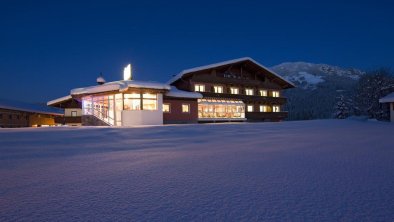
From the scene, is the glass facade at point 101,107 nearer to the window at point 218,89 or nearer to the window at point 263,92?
the window at point 218,89

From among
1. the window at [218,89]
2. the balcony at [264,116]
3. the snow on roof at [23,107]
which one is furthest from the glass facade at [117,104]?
the snow on roof at [23,107]

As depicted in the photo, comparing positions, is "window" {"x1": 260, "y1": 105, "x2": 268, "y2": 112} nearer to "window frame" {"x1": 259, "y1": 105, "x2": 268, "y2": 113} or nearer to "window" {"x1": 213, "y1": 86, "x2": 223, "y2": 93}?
"window frame" {"x1": 259, "y1": 105, "x2": 268, "y2": 113}

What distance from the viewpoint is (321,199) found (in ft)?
8.32

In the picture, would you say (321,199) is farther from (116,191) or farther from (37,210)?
(37,210)

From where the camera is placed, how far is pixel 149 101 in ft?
69.9

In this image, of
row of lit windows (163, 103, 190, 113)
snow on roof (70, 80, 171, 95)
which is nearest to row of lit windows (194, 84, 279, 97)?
row of lit windows (163, 103, 190, 113)

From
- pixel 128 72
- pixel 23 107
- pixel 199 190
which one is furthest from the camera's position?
pixel 23 107

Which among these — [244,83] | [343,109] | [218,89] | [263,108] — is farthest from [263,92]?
[343,109]

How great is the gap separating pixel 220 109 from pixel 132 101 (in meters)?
11.8

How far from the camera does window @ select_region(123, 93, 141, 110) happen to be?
20.4 metres

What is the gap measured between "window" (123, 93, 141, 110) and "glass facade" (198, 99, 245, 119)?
821 centimetres

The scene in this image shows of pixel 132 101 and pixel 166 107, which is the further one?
pixel 166 107

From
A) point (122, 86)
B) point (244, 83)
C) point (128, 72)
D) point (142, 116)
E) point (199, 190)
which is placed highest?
point (128, 72)

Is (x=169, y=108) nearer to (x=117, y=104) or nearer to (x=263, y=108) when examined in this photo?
(x=117, y=104)
